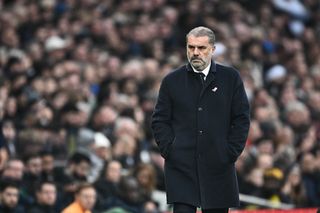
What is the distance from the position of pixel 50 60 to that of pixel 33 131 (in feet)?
10.1

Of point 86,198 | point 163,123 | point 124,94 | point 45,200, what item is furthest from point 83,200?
point 124,94

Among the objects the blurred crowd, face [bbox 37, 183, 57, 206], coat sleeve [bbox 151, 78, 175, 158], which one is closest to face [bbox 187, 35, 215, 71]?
coat sleeve [bbox 151, 78, 175, 158]

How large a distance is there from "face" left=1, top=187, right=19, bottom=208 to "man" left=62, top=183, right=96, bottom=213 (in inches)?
31.1

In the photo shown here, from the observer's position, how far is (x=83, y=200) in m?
11.5

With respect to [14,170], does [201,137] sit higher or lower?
higher

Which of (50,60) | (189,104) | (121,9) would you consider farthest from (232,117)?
(121,9)

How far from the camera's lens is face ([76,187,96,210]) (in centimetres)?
1148

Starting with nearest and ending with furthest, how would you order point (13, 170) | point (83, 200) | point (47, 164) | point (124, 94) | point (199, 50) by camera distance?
point (199, 50), point (83, 200), point (13, 170), point (47, 164), point (124, 94)

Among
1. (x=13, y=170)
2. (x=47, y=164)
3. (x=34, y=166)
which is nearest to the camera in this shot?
(x=13, y=170)

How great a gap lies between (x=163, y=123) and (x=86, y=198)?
3347 millimetres

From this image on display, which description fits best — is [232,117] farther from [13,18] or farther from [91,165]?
[13,18]

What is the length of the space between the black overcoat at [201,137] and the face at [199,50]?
0.14 m

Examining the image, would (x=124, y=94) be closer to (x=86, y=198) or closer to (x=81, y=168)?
(x=81, y=168)

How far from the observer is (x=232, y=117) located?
8.41 m
